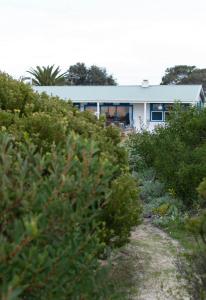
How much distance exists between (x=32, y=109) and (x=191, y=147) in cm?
408

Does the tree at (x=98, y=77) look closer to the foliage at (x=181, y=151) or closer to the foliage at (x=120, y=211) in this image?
the foliage at (x=181, y=151)

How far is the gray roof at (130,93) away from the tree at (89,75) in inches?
1303

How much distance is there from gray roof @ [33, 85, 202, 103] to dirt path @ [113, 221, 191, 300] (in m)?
27.9

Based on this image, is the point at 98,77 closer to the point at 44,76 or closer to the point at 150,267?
the point at 44,76

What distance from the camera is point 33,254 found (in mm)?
1972

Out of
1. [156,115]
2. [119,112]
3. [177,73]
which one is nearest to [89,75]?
[177,73]

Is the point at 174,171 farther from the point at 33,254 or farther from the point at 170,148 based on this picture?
the point at 33,254

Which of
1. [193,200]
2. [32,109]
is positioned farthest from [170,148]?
[32,109]

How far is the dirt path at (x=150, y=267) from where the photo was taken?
198 inches

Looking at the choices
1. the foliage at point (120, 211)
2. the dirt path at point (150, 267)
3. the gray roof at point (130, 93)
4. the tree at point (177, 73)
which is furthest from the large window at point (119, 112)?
the tree at point (177, 73)

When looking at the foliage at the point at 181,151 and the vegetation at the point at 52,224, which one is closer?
the vegetation at the point at 52,224

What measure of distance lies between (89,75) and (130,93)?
36.4 m

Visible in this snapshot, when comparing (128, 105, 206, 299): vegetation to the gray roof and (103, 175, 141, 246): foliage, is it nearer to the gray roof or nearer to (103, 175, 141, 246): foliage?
(103, 175, 141, 246): foliage

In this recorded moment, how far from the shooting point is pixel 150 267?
5883mm
